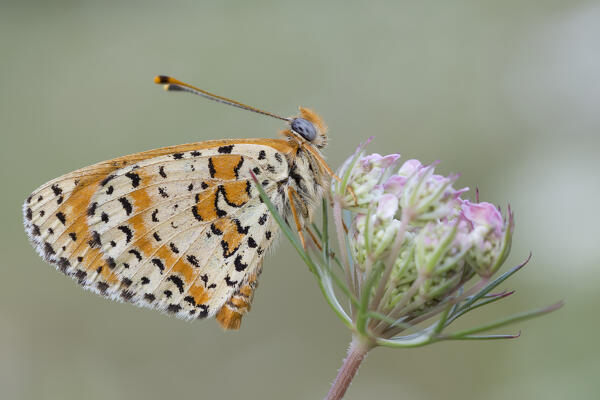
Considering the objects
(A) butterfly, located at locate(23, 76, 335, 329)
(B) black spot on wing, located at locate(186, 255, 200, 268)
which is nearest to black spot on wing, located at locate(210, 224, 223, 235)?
(A) butterfly, located at locate(23, 76, 335, 329)

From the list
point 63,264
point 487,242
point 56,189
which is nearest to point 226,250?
point 63,264

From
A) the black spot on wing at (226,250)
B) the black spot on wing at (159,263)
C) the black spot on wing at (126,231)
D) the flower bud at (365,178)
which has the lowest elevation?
the black spot on wing at (159,263)

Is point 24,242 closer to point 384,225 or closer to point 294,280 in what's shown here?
point 294,280

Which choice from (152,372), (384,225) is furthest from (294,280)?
(384,225)

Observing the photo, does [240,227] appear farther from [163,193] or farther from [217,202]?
[163,193]

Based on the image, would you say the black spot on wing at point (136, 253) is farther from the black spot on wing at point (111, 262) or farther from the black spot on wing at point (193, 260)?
the black spot on wing at point (193, 260)

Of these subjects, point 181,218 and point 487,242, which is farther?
point 181,218

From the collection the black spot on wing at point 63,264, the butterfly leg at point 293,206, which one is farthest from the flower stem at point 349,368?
the black spot on wing at point 63,264
